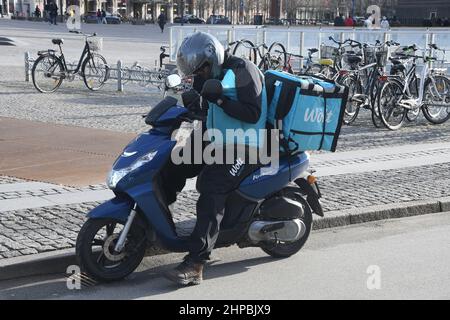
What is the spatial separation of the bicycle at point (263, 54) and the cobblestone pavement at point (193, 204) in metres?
7.21

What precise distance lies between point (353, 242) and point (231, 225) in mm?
1539

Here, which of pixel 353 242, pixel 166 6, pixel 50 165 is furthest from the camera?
pixel 166 6

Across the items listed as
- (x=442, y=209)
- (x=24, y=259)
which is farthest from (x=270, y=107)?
(x=442, y=209)

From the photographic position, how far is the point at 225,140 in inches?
203

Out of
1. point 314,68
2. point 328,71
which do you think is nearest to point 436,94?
point 328,71

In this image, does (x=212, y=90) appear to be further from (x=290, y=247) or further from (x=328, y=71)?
(x=328, y=71)

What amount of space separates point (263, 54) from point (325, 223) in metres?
11.0

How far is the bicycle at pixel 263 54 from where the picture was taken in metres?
16.3

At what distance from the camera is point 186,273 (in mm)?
5051

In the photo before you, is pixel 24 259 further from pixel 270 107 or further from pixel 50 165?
pixel 50 165

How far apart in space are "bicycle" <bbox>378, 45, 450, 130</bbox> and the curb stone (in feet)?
15.7

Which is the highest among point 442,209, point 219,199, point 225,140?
point 225,140
